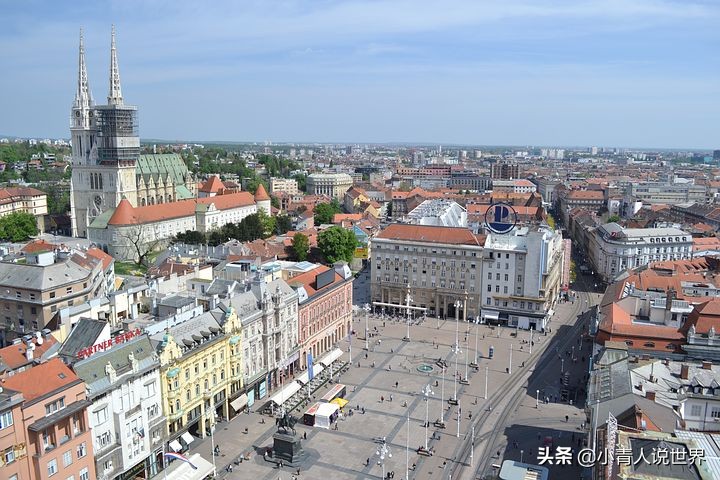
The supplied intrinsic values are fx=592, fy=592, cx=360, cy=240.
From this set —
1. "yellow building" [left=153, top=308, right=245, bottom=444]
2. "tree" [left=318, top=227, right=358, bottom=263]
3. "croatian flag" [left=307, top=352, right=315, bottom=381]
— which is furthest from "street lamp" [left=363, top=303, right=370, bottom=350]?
"yellow building" [left=153, top=308, right=245, bottom=444]

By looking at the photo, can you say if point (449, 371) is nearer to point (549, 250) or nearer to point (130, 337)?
point (549, 250)

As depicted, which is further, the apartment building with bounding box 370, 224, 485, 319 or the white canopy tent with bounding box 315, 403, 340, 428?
the apartment building with bounding box 370, 224, 485, 319

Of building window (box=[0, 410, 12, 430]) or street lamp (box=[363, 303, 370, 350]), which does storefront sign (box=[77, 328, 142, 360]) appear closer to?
building window (box=[0, 410, 12, 430])

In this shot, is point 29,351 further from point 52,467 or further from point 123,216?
point 123,216

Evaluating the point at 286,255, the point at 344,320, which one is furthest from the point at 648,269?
the point at 286,255

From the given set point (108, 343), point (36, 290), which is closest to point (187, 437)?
point (108, 343)

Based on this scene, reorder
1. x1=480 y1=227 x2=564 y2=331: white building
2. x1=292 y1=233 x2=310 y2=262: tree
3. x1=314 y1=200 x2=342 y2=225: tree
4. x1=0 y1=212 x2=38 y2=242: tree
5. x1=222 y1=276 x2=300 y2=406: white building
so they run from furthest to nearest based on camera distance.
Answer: x1=314 y1=200 x2=342 y2=225: tree < x1=0 y1=212 x2=38 y2=242: tree < x1=292 y1=233 x2=310 y2=262: tree < x1=480 y1=227 x2=564 y2=331: white building < x1=222 y1=276 x2=300 y2=406: white building
